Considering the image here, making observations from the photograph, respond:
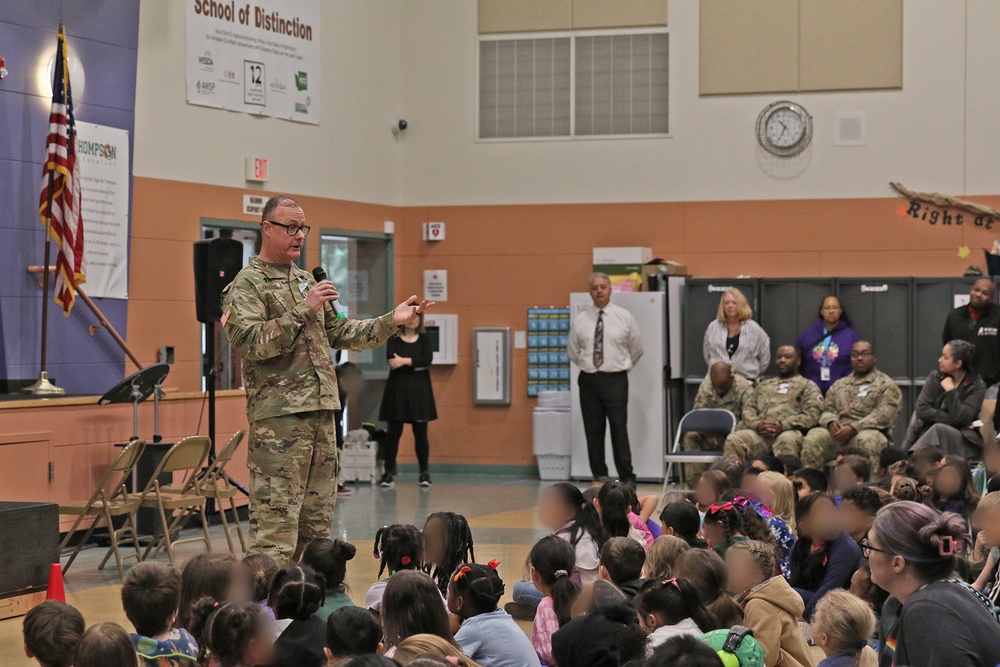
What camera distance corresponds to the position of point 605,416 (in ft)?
37.3

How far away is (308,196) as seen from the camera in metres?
11.8

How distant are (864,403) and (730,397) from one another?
124 cm

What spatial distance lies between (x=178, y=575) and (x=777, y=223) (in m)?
9.34

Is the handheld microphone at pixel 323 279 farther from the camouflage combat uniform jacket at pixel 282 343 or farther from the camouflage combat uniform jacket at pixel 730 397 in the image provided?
the camouflage combat uniform jacket at pixel 730 397

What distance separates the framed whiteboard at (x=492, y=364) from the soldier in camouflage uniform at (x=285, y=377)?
311 inches

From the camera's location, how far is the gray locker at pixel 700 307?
11.9 meters

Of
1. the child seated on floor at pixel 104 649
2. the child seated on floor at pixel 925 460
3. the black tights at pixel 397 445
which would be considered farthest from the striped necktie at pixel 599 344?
the child seated on floor at pixel 104 649

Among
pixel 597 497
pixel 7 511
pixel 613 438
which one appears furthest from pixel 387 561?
pixel 613 438

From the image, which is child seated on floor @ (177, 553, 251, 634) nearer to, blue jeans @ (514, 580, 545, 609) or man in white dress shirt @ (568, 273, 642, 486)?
blue jeans @ (514, 580, 545, 609)

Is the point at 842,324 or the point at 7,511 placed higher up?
the point at 842,324

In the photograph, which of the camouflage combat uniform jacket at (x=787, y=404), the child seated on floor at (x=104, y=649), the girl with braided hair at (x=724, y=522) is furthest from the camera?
the camouflage combat uniform jacket at (x=787, y=404)

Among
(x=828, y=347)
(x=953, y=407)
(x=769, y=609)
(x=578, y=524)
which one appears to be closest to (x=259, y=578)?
(x=578, y=524)

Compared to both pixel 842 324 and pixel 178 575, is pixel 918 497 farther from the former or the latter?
pixel 842 324

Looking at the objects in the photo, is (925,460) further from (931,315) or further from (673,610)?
(931,315)
